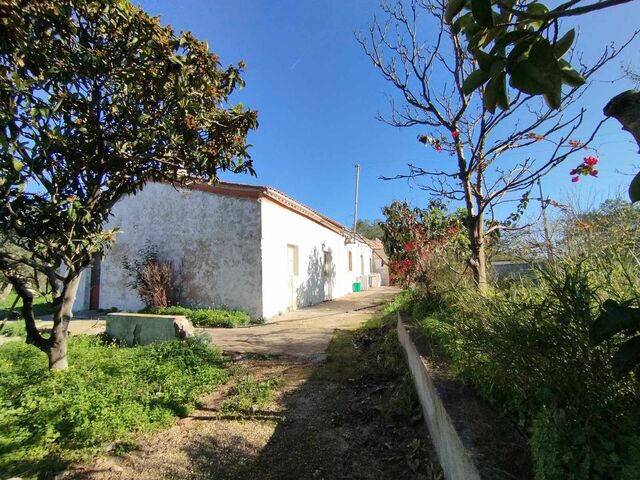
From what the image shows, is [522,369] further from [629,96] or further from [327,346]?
[327,346]

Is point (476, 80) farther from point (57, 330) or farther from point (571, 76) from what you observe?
point (57, 330)

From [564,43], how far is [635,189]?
0.62 meters

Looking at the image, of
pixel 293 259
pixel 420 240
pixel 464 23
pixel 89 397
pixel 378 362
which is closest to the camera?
pixel 464 23

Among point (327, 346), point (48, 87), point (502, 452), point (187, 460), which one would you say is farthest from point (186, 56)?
point (327, 346)

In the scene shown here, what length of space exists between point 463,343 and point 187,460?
2.64m

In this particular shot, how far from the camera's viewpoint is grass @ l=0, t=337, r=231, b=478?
128 inches

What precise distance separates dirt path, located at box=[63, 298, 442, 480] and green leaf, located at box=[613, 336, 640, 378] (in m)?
1.99

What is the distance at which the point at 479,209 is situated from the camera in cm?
463

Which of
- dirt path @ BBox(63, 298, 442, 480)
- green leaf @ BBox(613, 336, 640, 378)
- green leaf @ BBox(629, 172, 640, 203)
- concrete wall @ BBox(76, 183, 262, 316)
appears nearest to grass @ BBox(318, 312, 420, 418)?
dirt path @ BBox(63, 298, 442, 480)

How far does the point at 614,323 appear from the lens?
118 cm

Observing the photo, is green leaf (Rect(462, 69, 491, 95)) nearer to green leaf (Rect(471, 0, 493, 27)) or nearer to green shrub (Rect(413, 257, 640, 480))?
green leaf (Rect(471, 0, 493, 27))

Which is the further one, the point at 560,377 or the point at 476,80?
the point at 560,377

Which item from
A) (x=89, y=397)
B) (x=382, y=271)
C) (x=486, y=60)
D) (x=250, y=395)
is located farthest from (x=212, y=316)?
(x=382, y=271)

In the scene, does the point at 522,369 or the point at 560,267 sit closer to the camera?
the point at 522,369
